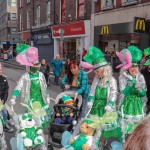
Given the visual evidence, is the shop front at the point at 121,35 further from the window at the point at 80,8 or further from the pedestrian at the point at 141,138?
the pedestrian at the point at 141,138

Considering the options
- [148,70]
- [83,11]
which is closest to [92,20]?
[83,11]

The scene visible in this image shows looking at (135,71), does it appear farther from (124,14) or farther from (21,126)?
(124,14)

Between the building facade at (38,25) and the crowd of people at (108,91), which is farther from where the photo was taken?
the building facade at (38,25)

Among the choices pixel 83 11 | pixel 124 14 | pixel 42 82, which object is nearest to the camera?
pixel 42 82

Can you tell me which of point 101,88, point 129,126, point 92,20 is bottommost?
point 129,126

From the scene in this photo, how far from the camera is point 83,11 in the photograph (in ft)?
68.5

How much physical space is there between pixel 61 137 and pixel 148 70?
2135 mm

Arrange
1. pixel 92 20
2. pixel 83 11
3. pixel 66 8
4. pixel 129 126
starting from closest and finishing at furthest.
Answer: pixel 129 126 < pixel 92 20 < pixel 83 11 < pixel 66 8

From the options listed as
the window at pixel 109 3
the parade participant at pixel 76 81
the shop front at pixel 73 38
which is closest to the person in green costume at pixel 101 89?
the parade participant at pixel 76 81

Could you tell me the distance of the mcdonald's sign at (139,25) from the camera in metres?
14.3

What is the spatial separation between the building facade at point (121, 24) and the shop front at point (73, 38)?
3.56 ft

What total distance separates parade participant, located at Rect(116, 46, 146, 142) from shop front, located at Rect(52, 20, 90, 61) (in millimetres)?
13950

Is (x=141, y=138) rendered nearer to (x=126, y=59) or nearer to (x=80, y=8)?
(x=126, y=59)

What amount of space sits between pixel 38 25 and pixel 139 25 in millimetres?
16359
